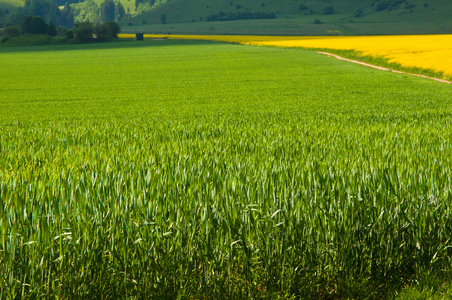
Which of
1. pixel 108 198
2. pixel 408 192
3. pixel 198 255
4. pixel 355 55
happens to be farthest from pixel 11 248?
pixel 355 55

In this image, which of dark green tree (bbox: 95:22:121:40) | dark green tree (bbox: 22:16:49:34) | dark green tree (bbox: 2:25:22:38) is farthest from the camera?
dark green tree (bbox: 22:16:49:34)

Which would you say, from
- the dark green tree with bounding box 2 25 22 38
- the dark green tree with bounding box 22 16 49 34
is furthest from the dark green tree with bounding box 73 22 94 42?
the dark green tree with bounding box 2 25 22 38

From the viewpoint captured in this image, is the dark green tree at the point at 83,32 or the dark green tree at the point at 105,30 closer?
the dark green tree at the point at 83,32

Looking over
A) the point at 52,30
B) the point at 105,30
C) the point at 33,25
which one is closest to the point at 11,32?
the point at 33,25

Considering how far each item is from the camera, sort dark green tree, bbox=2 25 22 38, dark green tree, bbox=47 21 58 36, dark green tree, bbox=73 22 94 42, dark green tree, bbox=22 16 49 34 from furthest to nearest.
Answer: dark green tree, bbox=47 21 58 36, dark green tree, bbox=22 16 49 34, dark green tree, bbox=2 25 22 38, dark green tree, bbox=73 22 94 42

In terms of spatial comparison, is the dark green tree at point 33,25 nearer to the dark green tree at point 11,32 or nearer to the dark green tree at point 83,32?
the dark green tree at point 11,32

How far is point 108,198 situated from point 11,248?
36.6 inches

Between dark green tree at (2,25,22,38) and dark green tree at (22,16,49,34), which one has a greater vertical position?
dark green tree at (22,16,49,34)

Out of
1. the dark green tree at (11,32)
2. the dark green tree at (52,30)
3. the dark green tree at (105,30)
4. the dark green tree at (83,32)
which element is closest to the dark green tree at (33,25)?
the dark green tree at (52,30)

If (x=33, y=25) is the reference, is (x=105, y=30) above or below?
below

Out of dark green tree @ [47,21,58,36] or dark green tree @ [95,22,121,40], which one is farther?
dark green tree @ [47,21,58,36]

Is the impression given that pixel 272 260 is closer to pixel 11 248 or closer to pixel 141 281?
pixel 141 281

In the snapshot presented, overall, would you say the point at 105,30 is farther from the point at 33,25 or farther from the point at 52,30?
the point at 33,25

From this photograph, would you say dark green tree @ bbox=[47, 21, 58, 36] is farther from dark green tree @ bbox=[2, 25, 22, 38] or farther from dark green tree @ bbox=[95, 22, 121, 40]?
dark green tree @ bbox=[95, 22, 121, 40]
